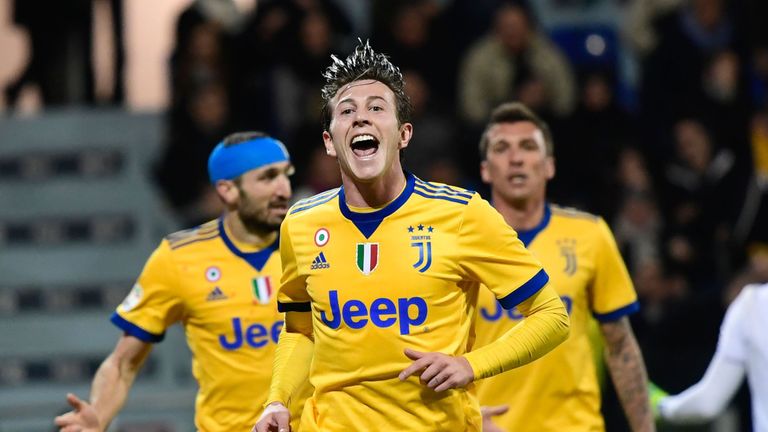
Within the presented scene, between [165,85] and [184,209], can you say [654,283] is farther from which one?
[165,85]

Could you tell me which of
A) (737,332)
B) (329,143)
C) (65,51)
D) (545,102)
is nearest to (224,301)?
(329,143)

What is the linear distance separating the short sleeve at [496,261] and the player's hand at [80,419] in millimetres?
1875

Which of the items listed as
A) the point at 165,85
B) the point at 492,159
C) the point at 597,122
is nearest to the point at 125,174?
the point at 165,85

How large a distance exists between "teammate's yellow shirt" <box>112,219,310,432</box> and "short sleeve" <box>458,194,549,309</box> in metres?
1.59

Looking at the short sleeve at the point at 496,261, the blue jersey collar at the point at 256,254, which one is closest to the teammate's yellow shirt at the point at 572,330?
the blue jersey collar at the point at 256,254

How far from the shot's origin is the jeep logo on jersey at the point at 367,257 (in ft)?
15.1

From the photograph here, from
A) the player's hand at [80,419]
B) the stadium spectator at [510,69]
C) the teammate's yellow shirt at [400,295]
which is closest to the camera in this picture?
the teammate's yellow shirt at [400,295]

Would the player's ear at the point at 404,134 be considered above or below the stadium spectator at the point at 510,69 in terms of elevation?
below

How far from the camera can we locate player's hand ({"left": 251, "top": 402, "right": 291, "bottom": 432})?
452cm

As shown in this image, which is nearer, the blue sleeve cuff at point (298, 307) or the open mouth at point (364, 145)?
the open mouth at point (364, 145)

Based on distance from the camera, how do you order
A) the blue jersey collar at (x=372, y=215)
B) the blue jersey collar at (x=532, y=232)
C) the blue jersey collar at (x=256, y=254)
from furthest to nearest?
1. the blue jersey collar at (x=256, y=254)
2. the blue jersey collar at (x=532, y=232)
3. the blue jersey collar at (x=372, y=215)

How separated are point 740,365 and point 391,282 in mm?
2229

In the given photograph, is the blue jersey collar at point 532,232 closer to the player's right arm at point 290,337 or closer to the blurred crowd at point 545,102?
the player's right arm at point 290,337

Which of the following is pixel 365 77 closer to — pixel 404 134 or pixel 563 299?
pixel 404 134
